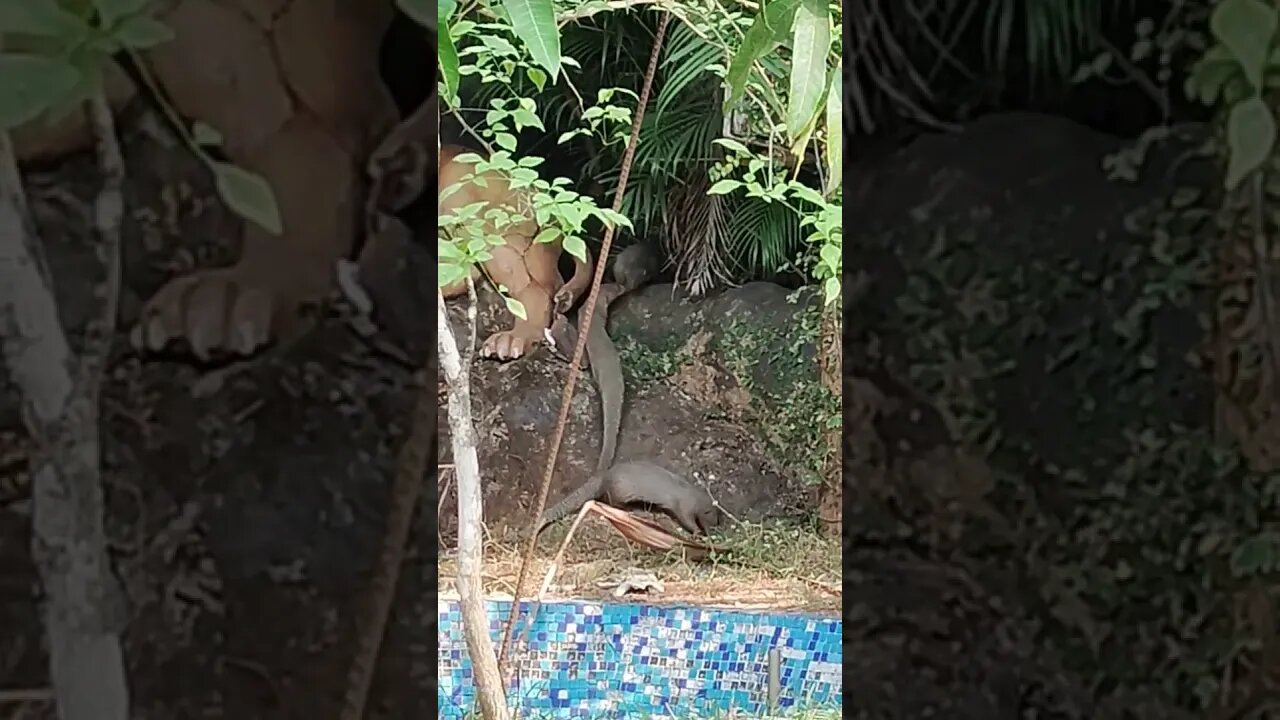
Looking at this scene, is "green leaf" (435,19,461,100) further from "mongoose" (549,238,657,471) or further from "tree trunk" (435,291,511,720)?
"mongoose" (549,238,657,471)

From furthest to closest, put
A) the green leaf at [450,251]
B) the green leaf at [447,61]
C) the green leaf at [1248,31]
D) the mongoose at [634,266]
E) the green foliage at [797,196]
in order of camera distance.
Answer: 1. the mongoose at [634,266]
2. the green foliage at [797,196]
3. the green leaf at [450,251]
4. the green leaf at [447,61]
5. the green leaf at [1248,31]

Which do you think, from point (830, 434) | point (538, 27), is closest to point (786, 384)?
point (830, 434)

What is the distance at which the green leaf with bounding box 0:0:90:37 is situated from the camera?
2.23 feet

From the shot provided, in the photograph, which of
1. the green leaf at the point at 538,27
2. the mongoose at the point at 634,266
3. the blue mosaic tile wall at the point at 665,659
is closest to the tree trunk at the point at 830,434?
the blue mosaic tile wall at the point at 665,659

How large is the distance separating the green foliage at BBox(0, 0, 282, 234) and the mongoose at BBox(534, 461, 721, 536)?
5.50ft

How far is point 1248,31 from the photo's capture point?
66 centimetres

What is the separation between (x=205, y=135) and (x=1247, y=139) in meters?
0.64

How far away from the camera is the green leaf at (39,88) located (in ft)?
2.24

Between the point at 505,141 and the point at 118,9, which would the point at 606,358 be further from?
the point at 118,9

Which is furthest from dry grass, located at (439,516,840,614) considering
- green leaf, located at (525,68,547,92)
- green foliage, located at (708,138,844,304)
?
green leaf, located at (525,68,547,92)

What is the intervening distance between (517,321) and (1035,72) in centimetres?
181

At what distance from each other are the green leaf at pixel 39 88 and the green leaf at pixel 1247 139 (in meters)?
0.70

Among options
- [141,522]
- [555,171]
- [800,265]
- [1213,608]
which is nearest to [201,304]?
[141,522]

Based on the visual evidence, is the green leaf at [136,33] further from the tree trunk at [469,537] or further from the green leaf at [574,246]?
the green leaf at [574,246]
